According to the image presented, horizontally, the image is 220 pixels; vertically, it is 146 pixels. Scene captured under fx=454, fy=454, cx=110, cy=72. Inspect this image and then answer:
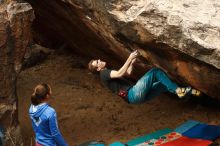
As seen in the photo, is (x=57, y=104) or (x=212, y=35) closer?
(x=212, y=35)

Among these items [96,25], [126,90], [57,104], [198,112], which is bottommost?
[57,104]

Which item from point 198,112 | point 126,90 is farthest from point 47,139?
point 198,112

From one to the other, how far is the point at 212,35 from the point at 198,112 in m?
3.02

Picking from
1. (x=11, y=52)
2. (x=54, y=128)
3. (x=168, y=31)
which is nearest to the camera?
(x=54, y=128)

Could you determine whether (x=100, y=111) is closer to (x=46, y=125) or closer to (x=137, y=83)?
(x=137, y=83)

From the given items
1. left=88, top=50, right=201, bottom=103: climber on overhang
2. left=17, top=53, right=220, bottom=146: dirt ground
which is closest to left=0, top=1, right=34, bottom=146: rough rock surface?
left=17, top=53, right=220, bottom=146: dirt ground

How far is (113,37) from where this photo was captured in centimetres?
720

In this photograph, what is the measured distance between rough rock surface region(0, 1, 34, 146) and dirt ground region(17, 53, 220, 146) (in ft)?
3.29

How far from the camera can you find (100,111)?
9172 millimetres

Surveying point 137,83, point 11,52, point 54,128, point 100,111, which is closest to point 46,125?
point 54,128

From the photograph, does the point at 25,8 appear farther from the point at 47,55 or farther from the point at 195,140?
the point at 47,55

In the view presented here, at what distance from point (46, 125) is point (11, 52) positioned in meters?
2.04

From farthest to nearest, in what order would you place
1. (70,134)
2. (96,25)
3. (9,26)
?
(70,134)
(96,25)
(9,26)

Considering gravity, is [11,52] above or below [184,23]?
below
